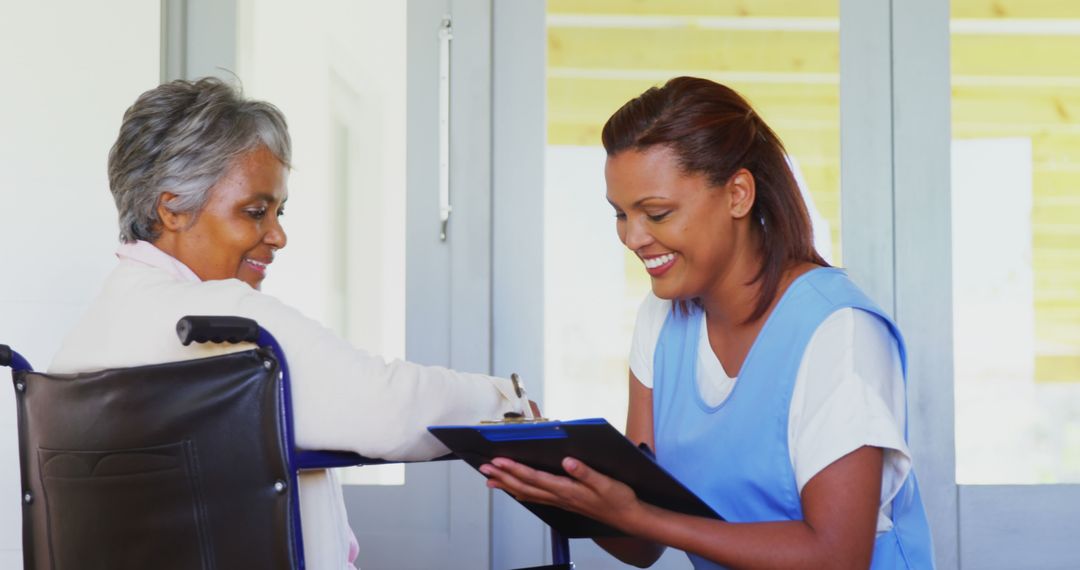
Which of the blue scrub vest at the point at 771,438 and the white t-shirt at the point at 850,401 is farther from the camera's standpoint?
the blue scrub vest at the point at 771,438

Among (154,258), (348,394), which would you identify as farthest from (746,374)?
(154,258)

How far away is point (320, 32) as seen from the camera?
293 cm

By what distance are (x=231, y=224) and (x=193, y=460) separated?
436mm

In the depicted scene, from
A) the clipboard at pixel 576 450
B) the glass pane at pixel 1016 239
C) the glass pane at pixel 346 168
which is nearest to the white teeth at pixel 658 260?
the clipboard at pixel 576 450

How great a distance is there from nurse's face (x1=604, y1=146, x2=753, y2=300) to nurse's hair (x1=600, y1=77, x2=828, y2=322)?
17mm

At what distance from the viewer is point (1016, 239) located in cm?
279

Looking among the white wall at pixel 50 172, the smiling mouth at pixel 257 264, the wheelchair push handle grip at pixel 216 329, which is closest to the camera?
the wheelchair push handle grip at pixel 216 329

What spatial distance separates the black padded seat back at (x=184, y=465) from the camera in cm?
134

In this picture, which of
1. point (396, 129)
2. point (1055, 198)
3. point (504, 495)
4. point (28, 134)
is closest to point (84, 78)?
point (28, 134)

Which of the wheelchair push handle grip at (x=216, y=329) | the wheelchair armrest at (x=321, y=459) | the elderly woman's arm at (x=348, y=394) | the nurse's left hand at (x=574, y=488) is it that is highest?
the wheelchair push handle grip at (x=216, y=329)

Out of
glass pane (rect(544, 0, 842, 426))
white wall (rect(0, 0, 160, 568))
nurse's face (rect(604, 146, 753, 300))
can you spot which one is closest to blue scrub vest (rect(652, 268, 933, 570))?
nurse's face (rect(604, 146, 753, 300))

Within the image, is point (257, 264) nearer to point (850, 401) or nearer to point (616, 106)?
point (850, 401)

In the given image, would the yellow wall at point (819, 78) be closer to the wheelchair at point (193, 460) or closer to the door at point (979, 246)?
the door at point (979, 246)

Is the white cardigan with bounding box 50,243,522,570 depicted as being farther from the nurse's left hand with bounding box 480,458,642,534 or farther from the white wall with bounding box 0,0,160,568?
the white wall with bounding box 0,0,160,568
